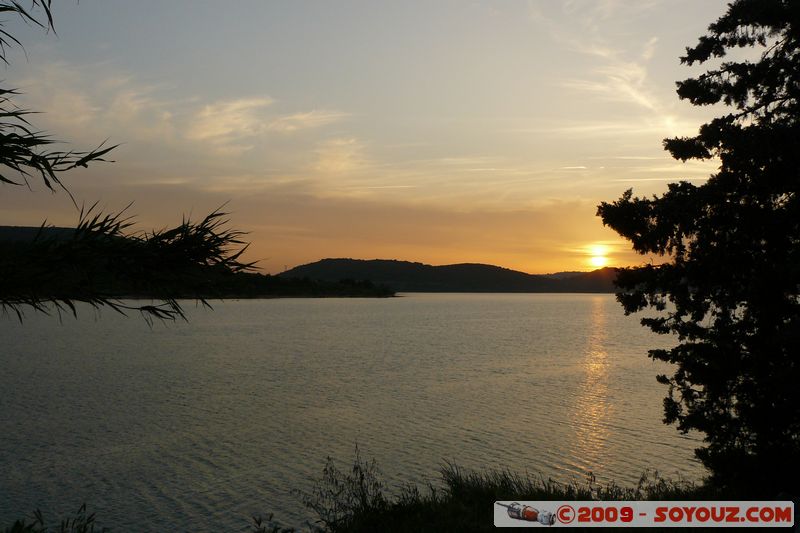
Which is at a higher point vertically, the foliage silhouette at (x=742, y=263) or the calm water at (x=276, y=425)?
the foliage silhouette at (x=742, y=263)

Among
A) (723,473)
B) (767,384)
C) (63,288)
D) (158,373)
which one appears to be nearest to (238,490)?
(63,288)

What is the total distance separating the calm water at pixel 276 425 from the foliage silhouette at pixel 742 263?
8268 mm

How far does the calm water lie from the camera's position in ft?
65.8

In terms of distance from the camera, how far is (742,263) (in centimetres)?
1468

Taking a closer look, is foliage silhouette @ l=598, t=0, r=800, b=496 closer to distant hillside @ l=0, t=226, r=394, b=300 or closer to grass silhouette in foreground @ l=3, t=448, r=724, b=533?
grass silhouette in foreground @ l=3, t=448, r=724, b=533

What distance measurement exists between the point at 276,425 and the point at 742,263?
21238 mm

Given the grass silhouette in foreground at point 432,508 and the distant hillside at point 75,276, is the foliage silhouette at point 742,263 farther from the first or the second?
the distant hillside at point 75,276

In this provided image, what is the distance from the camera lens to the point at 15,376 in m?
44.2

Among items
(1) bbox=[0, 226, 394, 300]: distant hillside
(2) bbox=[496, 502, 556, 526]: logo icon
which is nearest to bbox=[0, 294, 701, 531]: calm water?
(2) bbox=[496, 502, 556, 526]: logo icon

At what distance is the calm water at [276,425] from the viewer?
2005 centimetres

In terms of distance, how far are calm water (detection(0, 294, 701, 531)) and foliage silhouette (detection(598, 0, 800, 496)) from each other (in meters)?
8.27

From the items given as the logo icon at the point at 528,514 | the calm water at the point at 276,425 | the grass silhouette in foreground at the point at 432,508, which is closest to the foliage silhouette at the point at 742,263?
the grass silhouette in foreground at the point at 432,508

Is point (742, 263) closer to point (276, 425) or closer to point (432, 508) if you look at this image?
point (432, 508)

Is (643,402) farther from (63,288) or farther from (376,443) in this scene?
(63,288)
